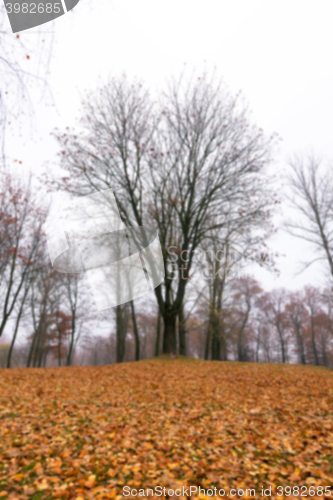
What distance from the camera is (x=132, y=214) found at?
1408 centimetres

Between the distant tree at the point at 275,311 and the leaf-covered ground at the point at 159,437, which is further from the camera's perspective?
the distant tree at the point at 275,311

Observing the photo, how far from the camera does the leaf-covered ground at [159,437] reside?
344cm

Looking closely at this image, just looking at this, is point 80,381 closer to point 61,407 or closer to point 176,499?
point 61,407

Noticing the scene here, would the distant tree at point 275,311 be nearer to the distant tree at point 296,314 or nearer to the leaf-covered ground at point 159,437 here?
the distant tree at point 296,314

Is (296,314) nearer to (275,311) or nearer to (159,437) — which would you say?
(275,311)

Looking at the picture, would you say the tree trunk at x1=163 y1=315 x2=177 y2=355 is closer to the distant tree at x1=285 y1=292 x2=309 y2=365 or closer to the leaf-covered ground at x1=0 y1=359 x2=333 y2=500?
the leaf-covered ground at x1=0 y1=359 x2=333 y2=500

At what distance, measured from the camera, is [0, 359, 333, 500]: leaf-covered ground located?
344cm

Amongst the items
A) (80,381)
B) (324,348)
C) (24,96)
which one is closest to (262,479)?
(24,96)

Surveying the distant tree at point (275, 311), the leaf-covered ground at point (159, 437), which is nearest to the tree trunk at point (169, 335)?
the leaf-covered ground at point (159, 437)

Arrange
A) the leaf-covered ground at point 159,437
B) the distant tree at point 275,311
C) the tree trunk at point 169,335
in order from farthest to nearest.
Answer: the distant tree at point 275,311 < the tree trunk at point 169,335 < the leaf-covered ground at point 159,437

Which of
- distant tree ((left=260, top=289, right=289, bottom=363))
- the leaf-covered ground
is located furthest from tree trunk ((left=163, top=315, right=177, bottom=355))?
distant tree ((left=260, top=289, right=289, bottom=363))

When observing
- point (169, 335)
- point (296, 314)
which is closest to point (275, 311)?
point (296, 314)

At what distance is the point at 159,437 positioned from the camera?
4582mm

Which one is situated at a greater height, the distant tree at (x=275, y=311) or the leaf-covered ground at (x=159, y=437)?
the distant tree at (x=275, y=311)
